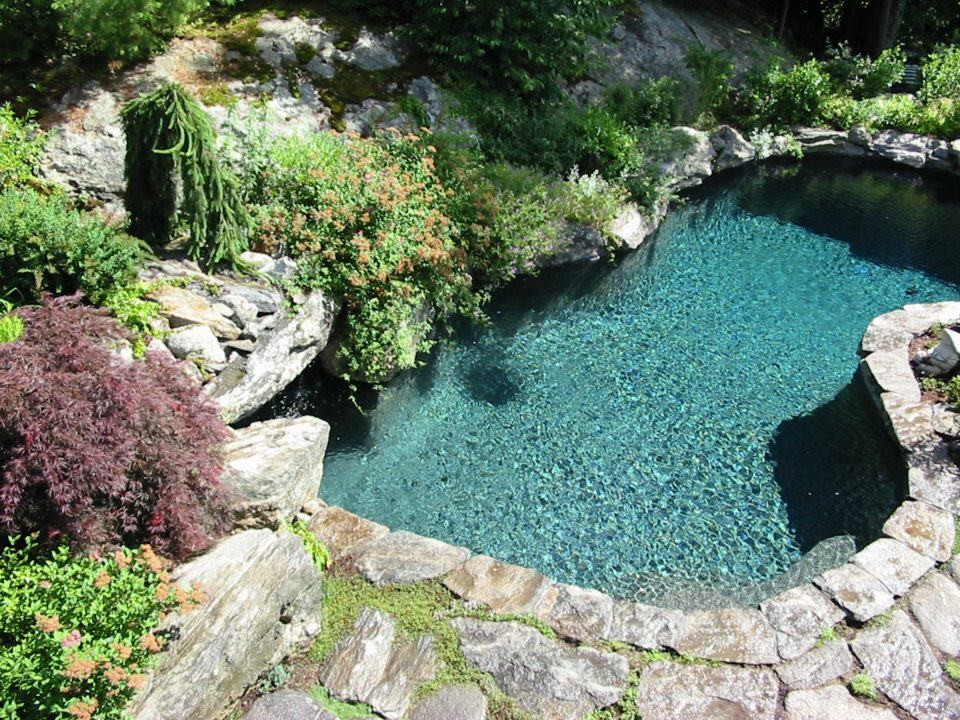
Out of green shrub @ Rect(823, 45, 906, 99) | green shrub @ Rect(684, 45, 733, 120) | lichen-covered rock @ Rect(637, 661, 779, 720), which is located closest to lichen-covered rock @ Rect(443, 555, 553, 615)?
lichen-covered rock @ Rect(637, 661, 779, 720)

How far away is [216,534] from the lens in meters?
5.64

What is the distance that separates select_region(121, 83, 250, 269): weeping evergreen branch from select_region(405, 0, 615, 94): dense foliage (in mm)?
6178

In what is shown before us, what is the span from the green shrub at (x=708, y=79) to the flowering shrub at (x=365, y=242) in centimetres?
830

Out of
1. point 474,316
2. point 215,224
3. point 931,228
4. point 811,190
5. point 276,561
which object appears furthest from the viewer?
point 811,190

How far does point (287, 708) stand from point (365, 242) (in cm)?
479

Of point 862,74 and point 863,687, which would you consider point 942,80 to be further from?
point 863,687

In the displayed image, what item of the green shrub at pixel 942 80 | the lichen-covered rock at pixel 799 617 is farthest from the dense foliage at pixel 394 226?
the green shrub at pixel 942 80

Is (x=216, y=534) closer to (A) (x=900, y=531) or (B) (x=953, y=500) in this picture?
(A) (x=900, y=531)

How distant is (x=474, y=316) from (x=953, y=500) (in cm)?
549

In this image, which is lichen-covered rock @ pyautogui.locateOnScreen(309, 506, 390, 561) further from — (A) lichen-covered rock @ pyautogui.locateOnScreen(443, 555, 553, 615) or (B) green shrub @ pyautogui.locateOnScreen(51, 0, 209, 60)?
(B) green shrub @ pyautogui.locateOnScreen(51, 0, 209, 60)

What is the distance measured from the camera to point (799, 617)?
582cm

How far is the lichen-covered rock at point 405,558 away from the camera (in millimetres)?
6055

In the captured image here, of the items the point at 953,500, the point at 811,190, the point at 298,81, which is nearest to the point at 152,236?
the point at 298,81

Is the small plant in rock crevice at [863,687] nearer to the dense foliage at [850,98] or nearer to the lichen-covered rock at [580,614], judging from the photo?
the lichen-covered rock at [580,614]
